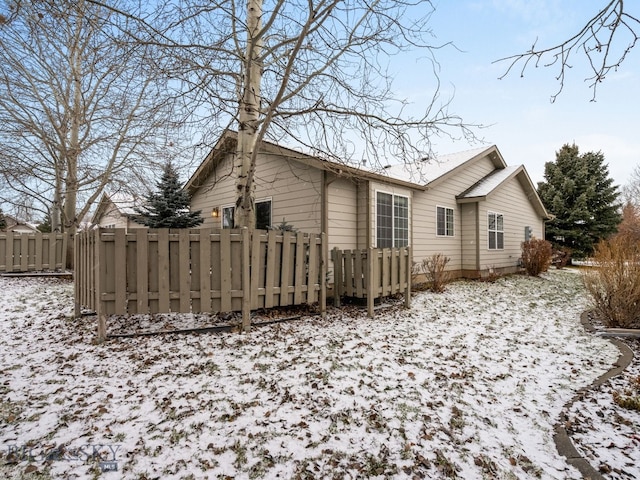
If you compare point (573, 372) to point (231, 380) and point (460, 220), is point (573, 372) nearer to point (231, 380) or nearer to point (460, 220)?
point (231, 380)

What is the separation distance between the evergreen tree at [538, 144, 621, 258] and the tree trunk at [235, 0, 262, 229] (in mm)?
21013

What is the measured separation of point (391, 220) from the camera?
9.19m

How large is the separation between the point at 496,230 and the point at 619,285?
806 centimetres

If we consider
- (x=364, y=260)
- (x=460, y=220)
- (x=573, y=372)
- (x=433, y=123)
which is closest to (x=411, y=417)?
(x=573, y=372)

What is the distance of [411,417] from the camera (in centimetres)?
279

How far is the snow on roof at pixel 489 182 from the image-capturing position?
1180 centimetres

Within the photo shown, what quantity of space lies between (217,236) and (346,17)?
345 centimetres

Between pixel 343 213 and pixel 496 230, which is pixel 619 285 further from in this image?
pixel 496 230

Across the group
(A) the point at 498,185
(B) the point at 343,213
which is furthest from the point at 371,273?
(A) the point at 498,185

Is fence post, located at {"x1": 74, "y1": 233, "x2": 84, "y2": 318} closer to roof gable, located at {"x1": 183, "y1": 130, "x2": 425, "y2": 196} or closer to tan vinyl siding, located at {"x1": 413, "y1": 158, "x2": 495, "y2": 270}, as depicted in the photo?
roof gable, located at {"x1": 183, "y1": 130, "x2": 425, "y2": 196}

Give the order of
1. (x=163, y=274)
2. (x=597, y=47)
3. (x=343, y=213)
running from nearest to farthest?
(x=597, y=47)
(x=163, y=274)
(x=343, y=213)

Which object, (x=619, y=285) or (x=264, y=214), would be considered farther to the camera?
(x=264, y=214)

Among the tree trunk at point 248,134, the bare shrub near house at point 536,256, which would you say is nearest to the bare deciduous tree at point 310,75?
the tree trunk at point 248,134

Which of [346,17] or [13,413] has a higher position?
[346,17]
